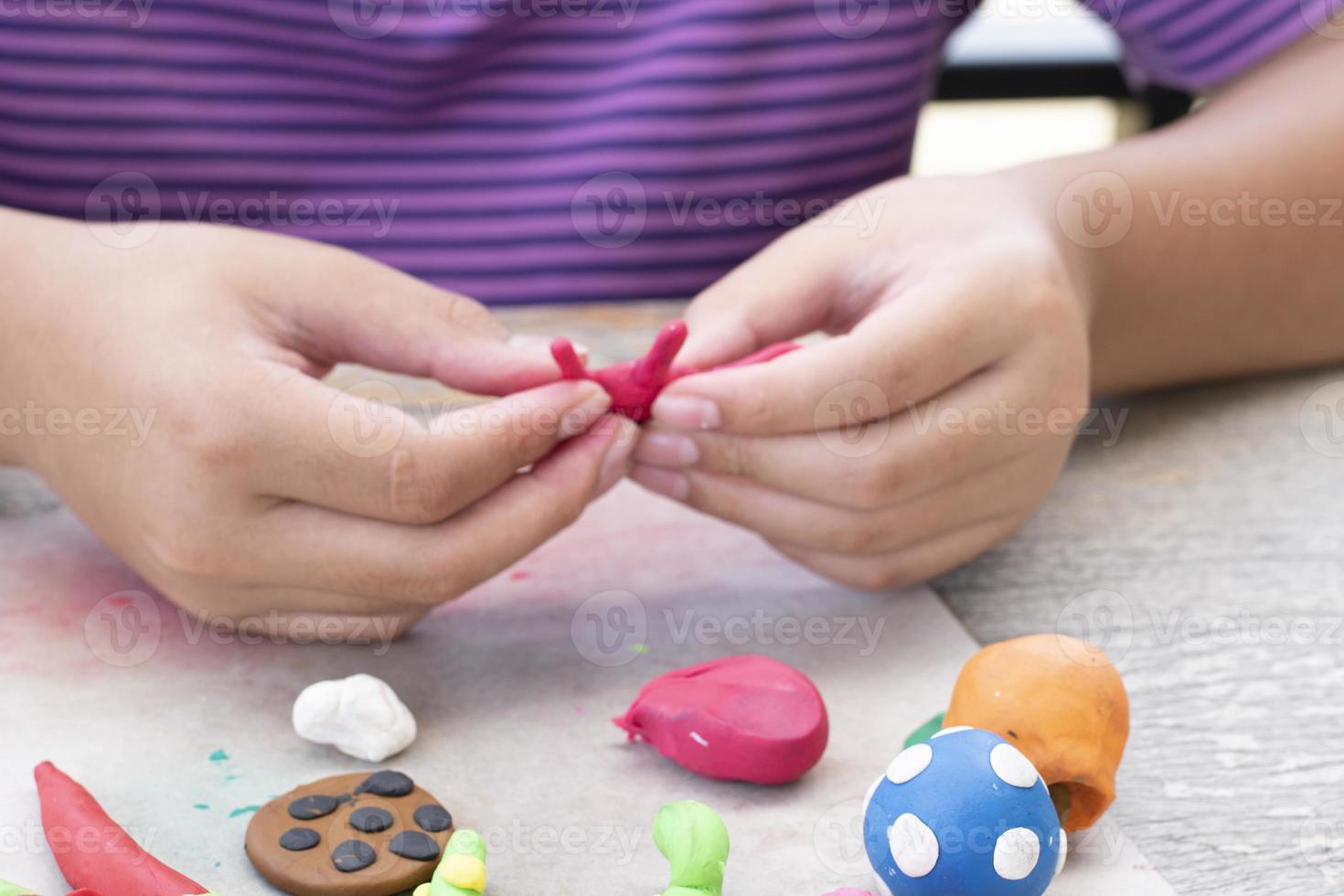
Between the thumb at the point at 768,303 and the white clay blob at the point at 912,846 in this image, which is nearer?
the white clay blob at the point at 912,846

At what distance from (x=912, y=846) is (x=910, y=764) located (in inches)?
1.1

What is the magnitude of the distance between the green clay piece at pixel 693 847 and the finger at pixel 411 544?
178 millimetres

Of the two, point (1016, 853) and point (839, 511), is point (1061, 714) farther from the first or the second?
point (839, 511)

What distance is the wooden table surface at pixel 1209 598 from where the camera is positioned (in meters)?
0.47

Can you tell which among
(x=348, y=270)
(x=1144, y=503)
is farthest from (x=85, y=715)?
(x=1144, y=503)

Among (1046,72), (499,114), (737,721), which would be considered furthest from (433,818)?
(1046,72)

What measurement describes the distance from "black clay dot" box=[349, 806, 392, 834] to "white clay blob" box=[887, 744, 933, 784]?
185 millimetres

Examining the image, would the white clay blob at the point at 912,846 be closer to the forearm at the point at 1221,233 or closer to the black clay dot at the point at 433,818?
the black clay dot at the point at 433,818

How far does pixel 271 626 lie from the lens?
0.59 meters

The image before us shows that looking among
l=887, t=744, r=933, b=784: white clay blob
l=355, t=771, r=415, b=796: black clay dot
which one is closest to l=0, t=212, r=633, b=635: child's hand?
l=355, t=771, r=415, b=796: black clay dot

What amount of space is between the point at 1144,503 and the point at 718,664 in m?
0.33

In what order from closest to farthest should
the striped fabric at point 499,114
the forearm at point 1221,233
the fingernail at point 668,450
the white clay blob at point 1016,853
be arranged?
the white clay blob at point 1016,853 → the fingernail at point 668,450 → the forearm at point 1221,233 → the striped fabric at point 499,114

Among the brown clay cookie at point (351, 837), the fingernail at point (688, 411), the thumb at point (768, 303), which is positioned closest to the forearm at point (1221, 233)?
the thumb at point (768, 303)

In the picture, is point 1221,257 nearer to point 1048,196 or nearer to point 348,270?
point 1048,196
